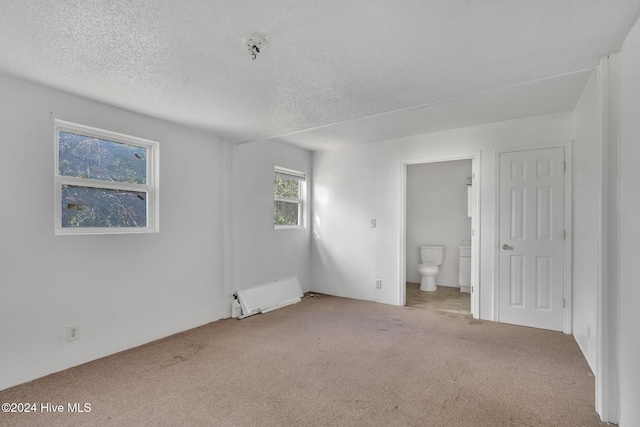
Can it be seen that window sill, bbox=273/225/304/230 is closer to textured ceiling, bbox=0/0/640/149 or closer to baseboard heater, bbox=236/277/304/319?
baseboard heater, bbox=236/277/304/319

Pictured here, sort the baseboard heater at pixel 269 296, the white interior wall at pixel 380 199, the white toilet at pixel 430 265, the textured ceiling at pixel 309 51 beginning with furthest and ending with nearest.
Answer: the white toilet at pixel 430 265, the baseboard heater at pixel 269 296, the white interior wall at pixel 380 199, the textured ceiling at pixel 309 51

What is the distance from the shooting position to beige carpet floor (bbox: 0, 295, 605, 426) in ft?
6.59

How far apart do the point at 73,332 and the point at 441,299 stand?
455 centimetres

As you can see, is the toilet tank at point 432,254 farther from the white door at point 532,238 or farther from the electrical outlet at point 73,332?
the electrical outlet at point 73,332

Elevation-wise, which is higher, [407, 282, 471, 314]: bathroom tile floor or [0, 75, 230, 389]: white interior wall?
[0, 75, 230, 389]: white interior wall

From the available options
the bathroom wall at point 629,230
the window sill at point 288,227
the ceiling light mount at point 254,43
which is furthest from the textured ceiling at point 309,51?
the window sill at point 288,227

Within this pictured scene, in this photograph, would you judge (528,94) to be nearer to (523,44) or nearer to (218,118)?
(523,44)

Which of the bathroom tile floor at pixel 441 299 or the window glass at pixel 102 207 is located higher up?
the window glass at pixel 102 207

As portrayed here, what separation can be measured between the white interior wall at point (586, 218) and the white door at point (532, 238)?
0.61ft

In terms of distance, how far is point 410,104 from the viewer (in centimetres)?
298

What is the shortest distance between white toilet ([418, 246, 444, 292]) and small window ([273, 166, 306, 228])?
7.39 feet

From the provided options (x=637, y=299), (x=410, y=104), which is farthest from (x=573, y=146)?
(x=637, y=299)

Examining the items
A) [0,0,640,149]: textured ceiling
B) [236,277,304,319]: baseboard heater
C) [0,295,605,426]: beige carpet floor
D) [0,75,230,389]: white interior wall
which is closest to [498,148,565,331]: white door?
[0,295,605,426]: beige carpet floor

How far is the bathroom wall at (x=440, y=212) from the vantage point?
6.00 meters
